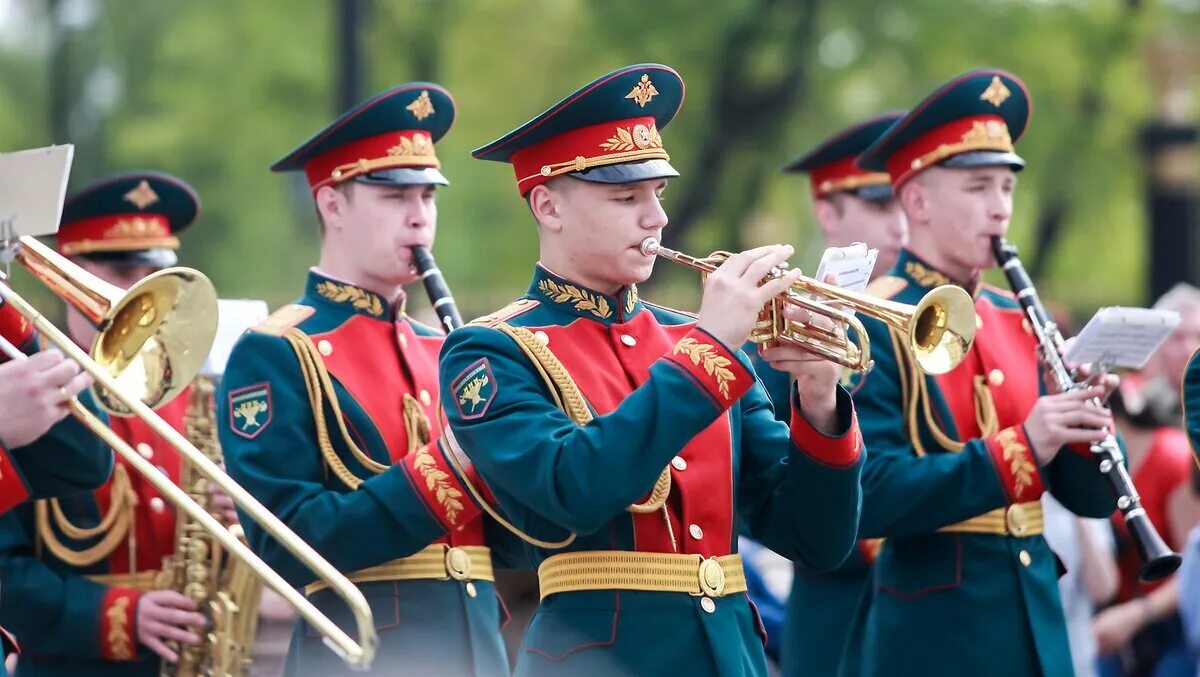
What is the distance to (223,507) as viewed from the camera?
6750 millimetres

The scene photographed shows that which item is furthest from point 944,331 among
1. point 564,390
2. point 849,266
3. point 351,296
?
point 351,296

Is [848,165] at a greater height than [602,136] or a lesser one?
greater

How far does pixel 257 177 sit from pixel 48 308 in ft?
21.0

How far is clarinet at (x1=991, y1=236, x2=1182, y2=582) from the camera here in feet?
19.4

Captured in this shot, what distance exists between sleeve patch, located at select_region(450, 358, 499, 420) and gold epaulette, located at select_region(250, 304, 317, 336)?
1445 millimetres

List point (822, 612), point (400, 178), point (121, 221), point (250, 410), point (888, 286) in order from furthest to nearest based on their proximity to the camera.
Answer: point (121, 221) < point (822, 612) < point (888, 286) < point (400, 178) < point (250, 410)

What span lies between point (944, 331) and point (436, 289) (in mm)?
1840

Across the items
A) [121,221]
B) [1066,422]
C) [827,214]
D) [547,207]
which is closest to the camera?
[547,207]

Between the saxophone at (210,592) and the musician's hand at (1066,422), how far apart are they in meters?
2.55

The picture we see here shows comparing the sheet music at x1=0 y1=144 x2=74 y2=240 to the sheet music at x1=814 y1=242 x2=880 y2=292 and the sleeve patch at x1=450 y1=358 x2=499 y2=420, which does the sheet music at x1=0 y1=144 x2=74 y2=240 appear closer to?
the sleeve patch at x1=450 y1=358 x2=499 y2=420

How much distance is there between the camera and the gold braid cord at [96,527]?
261 inches

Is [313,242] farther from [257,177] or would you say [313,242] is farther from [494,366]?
[494,366]

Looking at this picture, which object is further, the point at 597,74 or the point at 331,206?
the point at 597,74

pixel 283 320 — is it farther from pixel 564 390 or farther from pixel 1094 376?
pixel 1094 376
